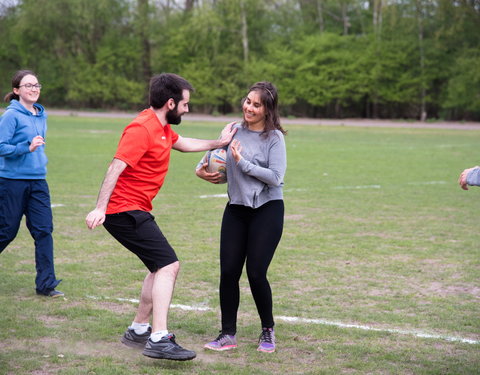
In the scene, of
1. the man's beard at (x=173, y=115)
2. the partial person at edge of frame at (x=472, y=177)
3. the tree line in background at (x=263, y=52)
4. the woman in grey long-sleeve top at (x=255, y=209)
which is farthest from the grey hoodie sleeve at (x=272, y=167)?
the tree line in background at (x=263, y=52)

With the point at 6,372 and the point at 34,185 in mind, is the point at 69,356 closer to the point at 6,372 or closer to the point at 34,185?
the point at 6,372

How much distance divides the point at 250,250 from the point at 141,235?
776mm

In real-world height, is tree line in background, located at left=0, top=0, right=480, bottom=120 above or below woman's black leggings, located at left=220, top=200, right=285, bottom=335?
above

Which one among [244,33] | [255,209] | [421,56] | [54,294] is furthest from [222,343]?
[244,33]

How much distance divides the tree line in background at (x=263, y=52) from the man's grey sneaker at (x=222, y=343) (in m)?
44.2

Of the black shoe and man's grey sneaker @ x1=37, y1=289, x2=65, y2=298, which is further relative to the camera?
man's grey sneaker @ x1=37, y1=289, x2=65, y2=298

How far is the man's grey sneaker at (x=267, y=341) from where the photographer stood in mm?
5023

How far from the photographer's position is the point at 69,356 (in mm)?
4848

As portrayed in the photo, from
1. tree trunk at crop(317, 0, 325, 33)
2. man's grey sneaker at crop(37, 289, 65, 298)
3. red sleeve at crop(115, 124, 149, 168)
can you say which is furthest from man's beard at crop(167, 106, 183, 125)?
tree trunk at crop(317, 0, 325, 33)

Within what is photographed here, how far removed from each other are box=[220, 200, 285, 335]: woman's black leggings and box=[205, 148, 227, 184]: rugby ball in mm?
266

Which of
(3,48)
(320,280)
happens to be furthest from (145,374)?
(3,48)

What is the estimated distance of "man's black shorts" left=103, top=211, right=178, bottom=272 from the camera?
4.83 m

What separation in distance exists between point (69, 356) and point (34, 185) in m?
2.03

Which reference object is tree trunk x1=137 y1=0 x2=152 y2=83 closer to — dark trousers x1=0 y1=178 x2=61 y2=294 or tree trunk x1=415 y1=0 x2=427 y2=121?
tree trunk x1=415 y1=0 x2=427 y2=121
